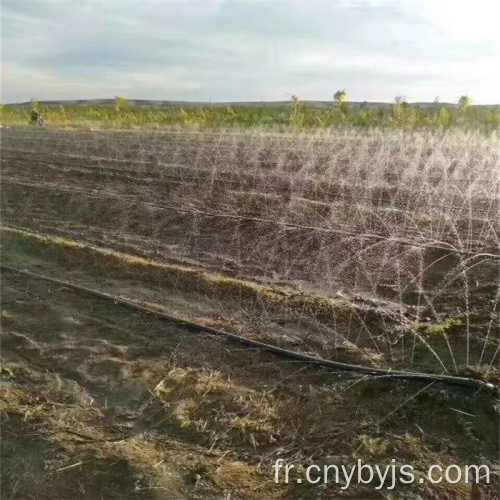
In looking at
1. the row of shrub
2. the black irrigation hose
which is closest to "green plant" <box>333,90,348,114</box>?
the row of shrub

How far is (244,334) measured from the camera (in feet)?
13.7

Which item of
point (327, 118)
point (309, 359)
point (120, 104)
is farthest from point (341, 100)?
point (309, 359)

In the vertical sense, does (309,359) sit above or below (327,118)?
below

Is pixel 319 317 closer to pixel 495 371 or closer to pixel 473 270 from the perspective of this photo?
pixel 495 371

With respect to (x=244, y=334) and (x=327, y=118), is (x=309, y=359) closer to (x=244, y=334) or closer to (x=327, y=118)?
(x=244, y=334)

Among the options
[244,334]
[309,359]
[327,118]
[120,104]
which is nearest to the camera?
[309,359]

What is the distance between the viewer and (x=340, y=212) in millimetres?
6977

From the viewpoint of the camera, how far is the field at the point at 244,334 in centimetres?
289

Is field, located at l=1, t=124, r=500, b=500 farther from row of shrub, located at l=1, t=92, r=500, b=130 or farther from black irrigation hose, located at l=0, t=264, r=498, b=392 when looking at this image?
row of shrub, located at l=1, t=92, r=500, b=130

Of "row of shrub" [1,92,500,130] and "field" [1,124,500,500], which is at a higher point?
"row of shrub" [1,92,500,130]

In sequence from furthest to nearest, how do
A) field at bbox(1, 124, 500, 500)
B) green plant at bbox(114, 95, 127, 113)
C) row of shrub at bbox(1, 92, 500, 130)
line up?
1. green plant at bbox(114, 95, 127, 113)
2. row of shrub at bbox(1, 92, 500, 130)
3. field at bbox(1, 124, 500, 500)

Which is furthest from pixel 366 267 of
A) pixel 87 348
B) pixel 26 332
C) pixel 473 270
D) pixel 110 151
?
pixel 110 151

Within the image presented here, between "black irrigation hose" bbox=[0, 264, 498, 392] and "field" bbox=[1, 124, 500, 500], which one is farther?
"black irrigation hose" bbox=[0, 264, 498, 392]

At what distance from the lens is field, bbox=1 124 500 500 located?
2887 millimetres
